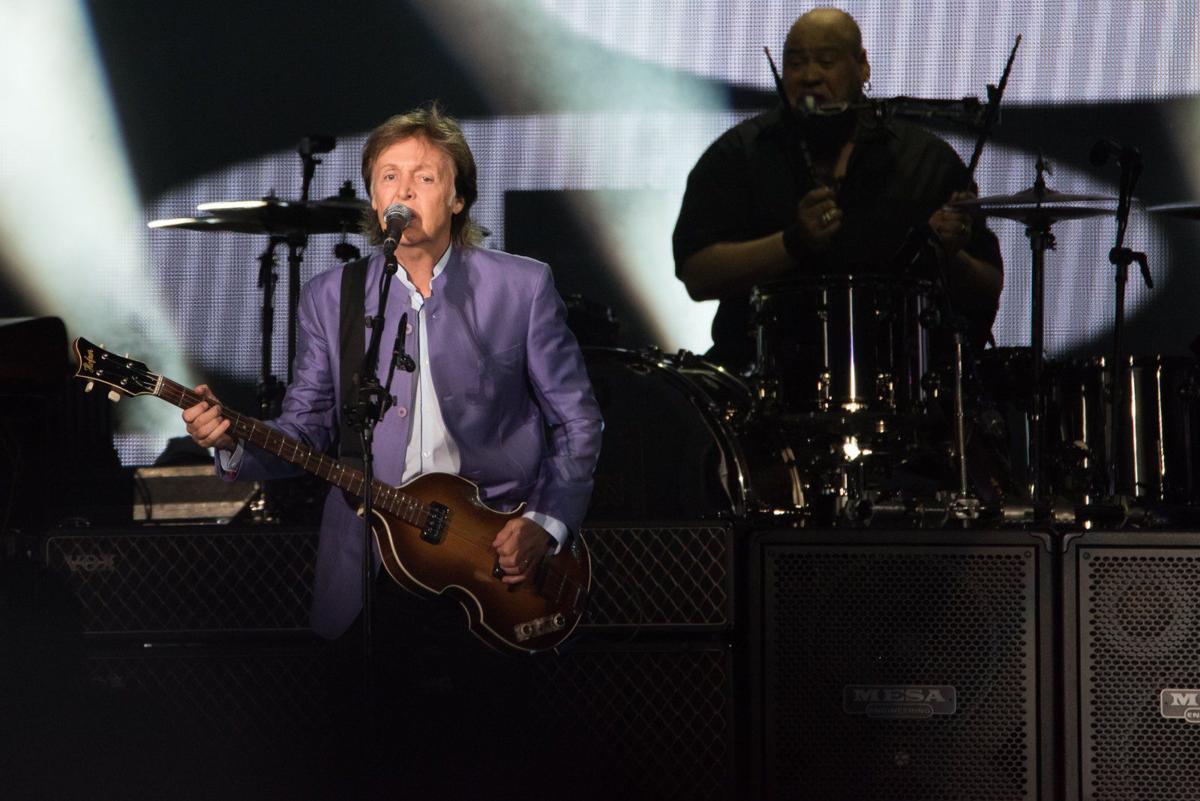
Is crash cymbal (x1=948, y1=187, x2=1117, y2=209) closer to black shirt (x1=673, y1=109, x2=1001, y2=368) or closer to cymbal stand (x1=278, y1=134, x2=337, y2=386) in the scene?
black shirt (x1=673, y1=109, x2=1001, y2=368)

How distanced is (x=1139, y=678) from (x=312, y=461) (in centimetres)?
212

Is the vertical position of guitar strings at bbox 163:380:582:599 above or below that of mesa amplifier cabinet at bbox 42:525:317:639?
above

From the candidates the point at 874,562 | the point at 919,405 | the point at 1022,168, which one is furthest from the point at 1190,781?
the point at 1022,168

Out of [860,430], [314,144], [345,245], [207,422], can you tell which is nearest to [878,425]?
[860,430]

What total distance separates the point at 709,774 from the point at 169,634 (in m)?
1.49

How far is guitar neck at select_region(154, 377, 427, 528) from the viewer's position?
9.90 feet

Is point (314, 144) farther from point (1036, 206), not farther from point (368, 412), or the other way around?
point (368, 412)

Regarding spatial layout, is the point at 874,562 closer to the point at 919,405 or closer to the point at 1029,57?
the point at 919,405

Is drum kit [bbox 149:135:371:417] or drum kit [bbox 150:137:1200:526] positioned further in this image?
drum kit [bbox 149:135:371:417]

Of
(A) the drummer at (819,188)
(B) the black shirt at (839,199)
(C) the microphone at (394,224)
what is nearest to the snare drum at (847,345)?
(A) the drummer at (819,188)

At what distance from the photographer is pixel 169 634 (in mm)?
3982

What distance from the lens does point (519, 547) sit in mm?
3045

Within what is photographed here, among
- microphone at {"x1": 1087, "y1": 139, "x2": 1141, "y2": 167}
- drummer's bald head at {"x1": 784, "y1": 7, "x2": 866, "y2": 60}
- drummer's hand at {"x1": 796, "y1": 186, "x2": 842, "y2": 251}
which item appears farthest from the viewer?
drummer's bald head at {"x1": 784, "y1": 7, "x2": 866, "y2": 60}

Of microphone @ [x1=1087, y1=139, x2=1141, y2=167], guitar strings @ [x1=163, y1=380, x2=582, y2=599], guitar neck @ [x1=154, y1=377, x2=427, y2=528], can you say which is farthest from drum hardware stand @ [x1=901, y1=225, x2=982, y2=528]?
guitar neck @ [x1=154, y1=377, x2=427, y2=528]
